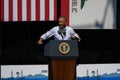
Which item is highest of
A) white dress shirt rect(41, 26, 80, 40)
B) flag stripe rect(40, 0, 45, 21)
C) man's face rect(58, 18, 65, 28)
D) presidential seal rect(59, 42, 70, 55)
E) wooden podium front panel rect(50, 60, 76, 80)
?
→ flag stripe rect(40, 0, 45, 21)

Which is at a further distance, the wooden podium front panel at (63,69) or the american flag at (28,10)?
the american flag at (28,10)

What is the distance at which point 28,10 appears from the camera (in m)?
9.70

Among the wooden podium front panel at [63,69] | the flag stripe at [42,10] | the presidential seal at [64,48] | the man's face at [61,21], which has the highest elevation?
the flag stripe at [42,10]

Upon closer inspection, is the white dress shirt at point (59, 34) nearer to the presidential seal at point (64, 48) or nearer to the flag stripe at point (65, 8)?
the presidential seal at point (64, 48)

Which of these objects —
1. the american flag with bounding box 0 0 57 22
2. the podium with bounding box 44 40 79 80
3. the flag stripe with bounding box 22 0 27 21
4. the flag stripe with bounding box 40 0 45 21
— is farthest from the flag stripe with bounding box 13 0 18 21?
the podium with bounding box 44 40 79 80

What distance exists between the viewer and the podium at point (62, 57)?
844 centimetres

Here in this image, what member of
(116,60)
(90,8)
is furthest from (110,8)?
(116,60)

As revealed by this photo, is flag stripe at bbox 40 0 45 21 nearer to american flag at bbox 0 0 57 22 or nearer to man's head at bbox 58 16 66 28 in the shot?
american flag at bbox 0 0 57 22

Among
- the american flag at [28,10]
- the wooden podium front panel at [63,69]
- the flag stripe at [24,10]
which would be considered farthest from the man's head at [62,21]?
the flag stripe at [24,10]

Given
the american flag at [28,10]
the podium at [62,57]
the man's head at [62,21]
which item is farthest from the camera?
the american flag at [28,10]

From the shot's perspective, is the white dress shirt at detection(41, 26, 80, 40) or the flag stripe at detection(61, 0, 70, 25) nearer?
the white dress shirt at detection(41, 26, 80, 40)

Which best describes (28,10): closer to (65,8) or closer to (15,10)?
(15,10)

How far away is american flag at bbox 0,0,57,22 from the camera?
31.7ft

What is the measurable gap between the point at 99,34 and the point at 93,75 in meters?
0.80
